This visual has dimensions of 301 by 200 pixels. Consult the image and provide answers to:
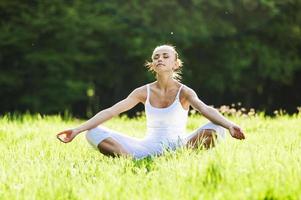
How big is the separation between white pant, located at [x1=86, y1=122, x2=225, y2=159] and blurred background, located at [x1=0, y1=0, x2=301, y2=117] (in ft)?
42.5

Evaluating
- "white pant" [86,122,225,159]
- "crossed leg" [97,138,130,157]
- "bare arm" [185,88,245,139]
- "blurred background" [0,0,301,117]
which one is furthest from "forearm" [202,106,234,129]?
"blurred background" [0,0,301,117]

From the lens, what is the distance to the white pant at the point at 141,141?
5.49m

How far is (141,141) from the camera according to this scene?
18.8ft

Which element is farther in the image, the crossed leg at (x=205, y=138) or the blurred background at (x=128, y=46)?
the blurred background at (x=128, y=46)

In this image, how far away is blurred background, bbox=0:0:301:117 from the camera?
1853cm

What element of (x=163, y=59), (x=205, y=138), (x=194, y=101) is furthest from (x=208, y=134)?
(x=163, y=59)

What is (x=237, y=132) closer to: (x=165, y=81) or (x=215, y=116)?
(x=215, y=116)

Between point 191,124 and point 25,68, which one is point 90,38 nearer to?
point 25,68

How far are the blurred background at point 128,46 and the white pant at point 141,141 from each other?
42.5 ft

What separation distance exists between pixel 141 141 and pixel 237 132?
1.06 metres

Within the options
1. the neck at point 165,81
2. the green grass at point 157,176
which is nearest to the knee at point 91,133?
the green grass at point 157,176

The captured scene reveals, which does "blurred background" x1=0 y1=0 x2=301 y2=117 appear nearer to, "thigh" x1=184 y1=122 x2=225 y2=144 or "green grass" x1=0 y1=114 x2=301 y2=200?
"green grass" x1=0 y1=114 x2=301 y2=200

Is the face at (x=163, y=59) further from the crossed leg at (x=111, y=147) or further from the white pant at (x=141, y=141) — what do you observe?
the crossed leg at (x=111, y=147)

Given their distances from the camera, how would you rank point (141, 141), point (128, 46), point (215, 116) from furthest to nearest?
point (128, 46) → point (141, 141) → point (215, 116)
